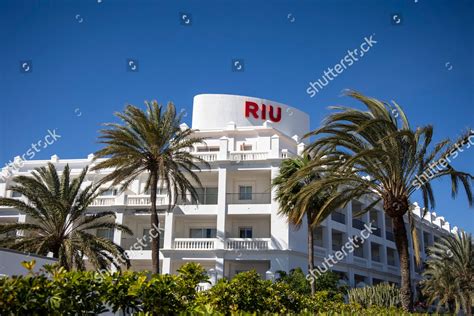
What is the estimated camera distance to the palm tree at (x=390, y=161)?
1568 cm

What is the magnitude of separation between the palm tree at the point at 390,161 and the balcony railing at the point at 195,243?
17.1 meters

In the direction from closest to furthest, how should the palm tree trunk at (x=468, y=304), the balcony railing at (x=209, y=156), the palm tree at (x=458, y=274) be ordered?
the balcony railing at (x=209, y=156) → the palm tree trunk at (x=468, y=304) → the palm tree at (x=458, y=274)

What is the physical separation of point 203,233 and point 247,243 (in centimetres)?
471

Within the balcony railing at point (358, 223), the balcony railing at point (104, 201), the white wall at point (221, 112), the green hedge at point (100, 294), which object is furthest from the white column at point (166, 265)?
the green hedge at point (100, 294)

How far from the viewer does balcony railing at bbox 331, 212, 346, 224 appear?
38.7 meters

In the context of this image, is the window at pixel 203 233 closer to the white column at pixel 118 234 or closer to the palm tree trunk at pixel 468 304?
the white column at pixel 118 234

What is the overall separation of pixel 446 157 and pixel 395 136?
7.59 ft

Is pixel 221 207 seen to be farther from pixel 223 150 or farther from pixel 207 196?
pixel 223 150

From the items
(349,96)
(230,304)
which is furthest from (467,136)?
(230,304)

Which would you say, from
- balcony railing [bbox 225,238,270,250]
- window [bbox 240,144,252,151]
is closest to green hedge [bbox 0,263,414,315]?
balcony railing [bbox 225,238,270,250]

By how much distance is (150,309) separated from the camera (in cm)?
933

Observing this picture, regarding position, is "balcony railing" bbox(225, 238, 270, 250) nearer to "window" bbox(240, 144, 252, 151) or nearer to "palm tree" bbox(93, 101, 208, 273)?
"palm tree" bbox(93, 101, 208, 273)

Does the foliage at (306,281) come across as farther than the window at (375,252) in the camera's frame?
No

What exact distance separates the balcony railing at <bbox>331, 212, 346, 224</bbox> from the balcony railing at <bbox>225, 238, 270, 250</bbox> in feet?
28.2
